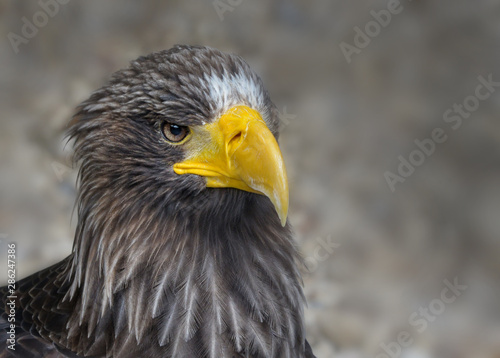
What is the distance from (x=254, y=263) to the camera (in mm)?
2080

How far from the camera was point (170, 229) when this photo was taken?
6.50ft

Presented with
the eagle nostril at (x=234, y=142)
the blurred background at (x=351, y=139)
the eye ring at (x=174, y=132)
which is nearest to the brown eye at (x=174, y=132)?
the eye ring at (x=174, y=132)

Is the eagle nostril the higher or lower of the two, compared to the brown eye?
higher

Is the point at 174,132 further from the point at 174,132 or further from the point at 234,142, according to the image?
the point at 234,142

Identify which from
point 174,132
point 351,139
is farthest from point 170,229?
point 351,139

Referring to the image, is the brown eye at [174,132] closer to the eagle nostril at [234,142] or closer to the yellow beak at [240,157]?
the yellow beak at [240,157]

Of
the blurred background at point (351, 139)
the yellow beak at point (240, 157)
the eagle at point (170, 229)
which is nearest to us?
the yellow beak at point (240, 157)

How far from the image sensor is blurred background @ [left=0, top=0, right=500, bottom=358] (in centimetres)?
405

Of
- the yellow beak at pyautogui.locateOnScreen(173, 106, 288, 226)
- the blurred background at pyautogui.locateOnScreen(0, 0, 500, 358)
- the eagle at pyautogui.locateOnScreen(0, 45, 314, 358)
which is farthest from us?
the blurred background at pyautogui.locateOnScreen(0, 0, 500, 358)

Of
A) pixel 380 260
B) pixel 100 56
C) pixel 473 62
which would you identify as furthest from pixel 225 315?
pixel 100 56

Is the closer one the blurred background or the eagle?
the eagle

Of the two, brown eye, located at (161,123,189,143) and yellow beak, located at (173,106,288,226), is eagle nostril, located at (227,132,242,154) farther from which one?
brown eye, located at (161,123,189,143)

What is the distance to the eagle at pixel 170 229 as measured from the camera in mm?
1921

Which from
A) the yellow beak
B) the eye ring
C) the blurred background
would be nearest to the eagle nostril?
the yellow beak
